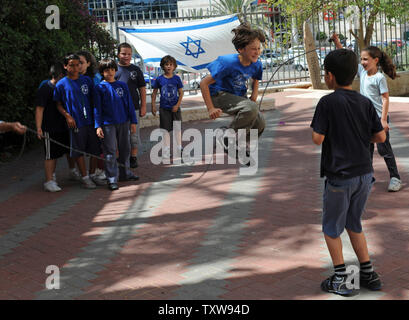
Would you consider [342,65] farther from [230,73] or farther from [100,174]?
[100,174]

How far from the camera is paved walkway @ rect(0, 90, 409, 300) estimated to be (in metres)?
4.35

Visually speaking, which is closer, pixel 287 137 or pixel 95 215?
pixel 95 215

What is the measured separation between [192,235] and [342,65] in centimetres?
228

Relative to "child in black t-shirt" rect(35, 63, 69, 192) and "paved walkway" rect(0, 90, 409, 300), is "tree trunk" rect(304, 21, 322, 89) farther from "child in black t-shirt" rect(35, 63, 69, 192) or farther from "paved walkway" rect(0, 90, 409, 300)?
"child in black t-shirt" rect(35, 63, 69, 192)

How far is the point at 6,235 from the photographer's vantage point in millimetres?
5977

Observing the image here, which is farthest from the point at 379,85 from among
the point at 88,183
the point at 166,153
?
the point at 166,153

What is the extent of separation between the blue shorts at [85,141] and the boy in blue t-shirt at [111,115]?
0.26 meters

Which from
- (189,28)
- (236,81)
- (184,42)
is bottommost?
(236,81)

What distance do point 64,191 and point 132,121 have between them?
4.05 feet

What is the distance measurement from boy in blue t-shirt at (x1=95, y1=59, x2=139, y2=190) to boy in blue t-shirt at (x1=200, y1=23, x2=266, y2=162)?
1.28m

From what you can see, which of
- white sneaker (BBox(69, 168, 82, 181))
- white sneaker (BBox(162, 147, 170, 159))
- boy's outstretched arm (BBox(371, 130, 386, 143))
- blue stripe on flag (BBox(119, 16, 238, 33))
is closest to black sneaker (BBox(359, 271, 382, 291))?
boy's outstretched arm (BBox(371, 130, 386, 143))

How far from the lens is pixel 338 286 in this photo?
13.0ft
